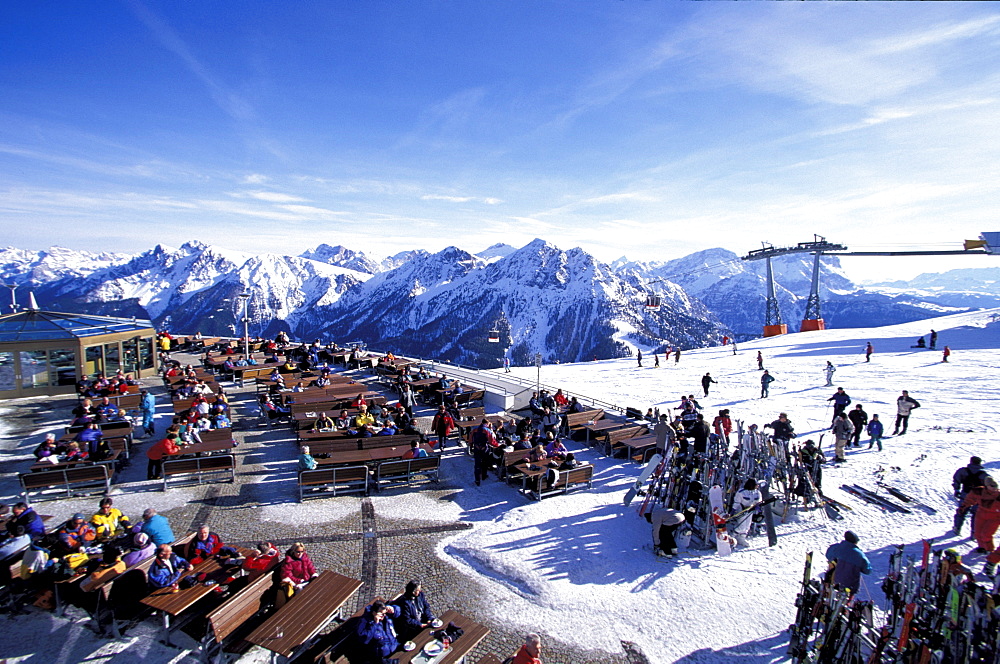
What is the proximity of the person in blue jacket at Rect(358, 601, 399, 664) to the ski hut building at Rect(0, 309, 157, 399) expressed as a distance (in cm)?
2061

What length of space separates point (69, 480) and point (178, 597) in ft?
20.2

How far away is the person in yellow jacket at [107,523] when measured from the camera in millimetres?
8195

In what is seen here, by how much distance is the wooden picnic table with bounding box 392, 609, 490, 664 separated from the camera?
5730 millimetres

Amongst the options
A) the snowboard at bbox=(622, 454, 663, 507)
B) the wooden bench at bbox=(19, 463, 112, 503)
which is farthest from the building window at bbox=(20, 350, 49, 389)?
the snowboard at bbox=(622, 454, 663, 507)

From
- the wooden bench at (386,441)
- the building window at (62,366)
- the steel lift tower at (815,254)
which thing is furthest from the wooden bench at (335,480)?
the steel lift tower at (815,254)

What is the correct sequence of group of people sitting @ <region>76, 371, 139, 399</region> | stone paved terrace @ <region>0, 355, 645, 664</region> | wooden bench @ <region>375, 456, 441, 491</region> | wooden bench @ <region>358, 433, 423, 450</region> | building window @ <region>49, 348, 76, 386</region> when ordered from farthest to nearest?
building window @ <region>49, 348, 76, 386</region> < group of people sitting @ <region>76, 371, 139, 399</region> < wooden bench @ <region>358, 433, 423, 450</region> < wooden bench @ <region>375, 456, 441, 491</region> < stone paved terrace @ <region>0, 355, 645, 664</region>

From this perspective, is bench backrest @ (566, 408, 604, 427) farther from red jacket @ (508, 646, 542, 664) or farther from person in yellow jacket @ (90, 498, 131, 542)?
person in yellow jacket @ (90, 498, 131, 542)

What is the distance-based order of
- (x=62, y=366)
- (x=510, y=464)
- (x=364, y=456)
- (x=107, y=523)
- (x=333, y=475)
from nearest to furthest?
(x=107, y=523) → (x=333, y=475) → (x=510, y=464) → (x=364, y=456) → (x=62, y=366)

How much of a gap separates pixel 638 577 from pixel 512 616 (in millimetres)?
2247

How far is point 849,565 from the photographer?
711 cm

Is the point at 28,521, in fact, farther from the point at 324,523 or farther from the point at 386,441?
the point at 386,441

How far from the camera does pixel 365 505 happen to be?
1079cm

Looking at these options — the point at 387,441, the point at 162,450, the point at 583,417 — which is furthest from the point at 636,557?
the point at 162,450

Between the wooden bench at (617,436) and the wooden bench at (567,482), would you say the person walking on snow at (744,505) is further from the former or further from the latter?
the wooden bench at (617,436)
